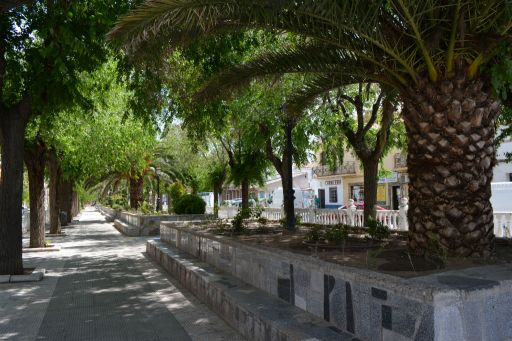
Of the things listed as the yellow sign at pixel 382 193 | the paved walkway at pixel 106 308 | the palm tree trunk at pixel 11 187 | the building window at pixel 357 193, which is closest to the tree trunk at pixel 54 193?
the paved walkway at pixel 106 308

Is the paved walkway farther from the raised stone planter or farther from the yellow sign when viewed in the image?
the yellow sign

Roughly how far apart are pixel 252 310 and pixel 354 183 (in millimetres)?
42519

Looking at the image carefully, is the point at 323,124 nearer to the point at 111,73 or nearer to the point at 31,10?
the point at 111,73

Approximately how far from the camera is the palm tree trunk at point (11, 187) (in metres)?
9.32

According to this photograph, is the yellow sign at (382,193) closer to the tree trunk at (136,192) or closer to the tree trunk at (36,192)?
the tree trunk at (136,192)

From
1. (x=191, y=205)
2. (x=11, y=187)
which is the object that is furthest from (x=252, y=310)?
(x=191, y=205)

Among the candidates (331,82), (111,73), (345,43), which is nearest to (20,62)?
(111,73)

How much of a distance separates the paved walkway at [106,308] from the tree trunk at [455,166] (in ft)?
8.27

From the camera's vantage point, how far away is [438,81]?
5113 millimetres

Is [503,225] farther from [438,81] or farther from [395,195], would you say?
[395,195]

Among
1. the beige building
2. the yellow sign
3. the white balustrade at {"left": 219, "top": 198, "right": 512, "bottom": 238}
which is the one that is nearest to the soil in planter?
the white balustrade at {"left": 219, "top": 198, "right": 512, "bottom": 238}

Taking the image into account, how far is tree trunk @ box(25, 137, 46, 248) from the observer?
1455 centimetres

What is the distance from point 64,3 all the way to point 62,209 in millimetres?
22467

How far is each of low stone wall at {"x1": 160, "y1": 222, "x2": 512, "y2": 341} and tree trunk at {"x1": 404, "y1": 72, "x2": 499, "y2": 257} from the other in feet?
2.37
